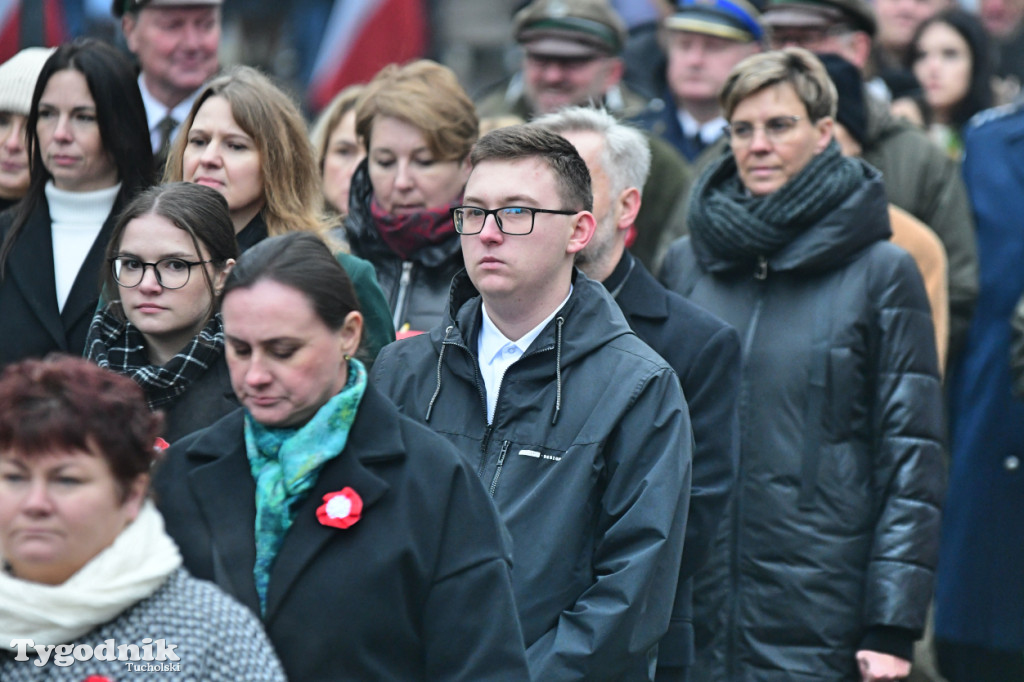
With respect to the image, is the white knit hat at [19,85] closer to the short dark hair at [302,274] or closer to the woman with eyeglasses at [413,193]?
the woman with eyeglasses at [413,193]

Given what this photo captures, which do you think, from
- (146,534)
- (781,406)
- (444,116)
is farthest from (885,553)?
(146,534)

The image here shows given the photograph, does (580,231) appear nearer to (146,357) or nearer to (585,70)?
(146,357)

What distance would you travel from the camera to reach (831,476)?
5312 mm

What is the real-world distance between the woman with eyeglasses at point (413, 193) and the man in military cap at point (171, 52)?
1244 millimetres

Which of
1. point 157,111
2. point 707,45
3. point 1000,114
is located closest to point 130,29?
point 157,111

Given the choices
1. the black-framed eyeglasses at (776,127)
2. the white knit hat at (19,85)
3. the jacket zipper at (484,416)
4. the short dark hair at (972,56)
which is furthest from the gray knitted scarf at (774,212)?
the short dark hair at (972,56)

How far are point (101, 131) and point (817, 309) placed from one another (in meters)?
2.49

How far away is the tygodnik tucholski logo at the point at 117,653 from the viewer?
9.80 ft

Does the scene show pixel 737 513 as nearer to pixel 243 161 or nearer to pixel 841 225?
pixel 841 225

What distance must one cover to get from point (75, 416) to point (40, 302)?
7.16 ft

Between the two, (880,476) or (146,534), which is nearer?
(146,534)

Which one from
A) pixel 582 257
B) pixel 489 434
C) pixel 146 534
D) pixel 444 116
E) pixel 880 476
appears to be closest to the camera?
pixel 146 534

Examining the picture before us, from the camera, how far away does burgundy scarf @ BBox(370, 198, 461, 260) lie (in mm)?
5539

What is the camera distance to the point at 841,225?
213 inches
